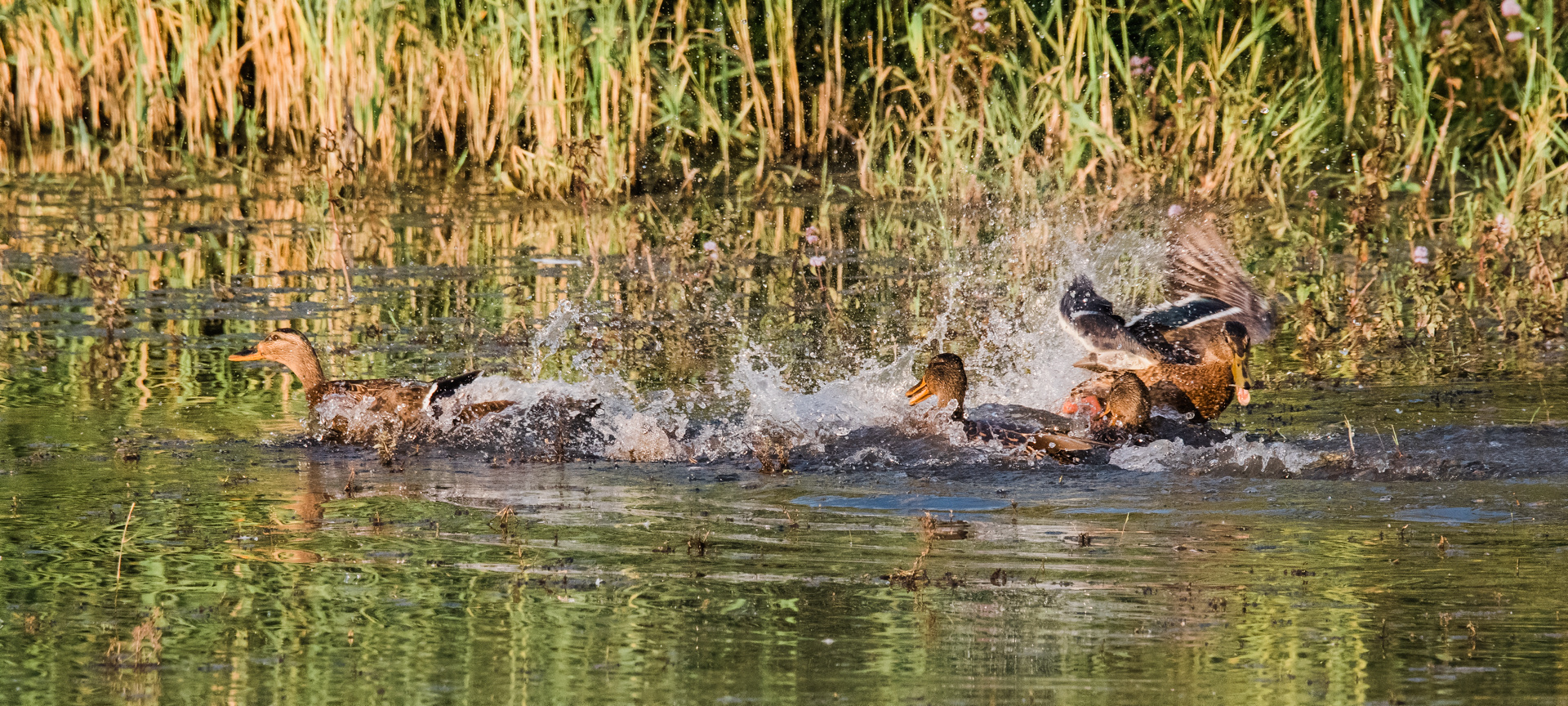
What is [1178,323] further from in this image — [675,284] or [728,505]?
[675,284]

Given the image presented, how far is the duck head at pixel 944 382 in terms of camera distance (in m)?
7.64

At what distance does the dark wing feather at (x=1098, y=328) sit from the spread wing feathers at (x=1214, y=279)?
14.5 inches

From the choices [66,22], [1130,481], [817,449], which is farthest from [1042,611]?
[66,22]

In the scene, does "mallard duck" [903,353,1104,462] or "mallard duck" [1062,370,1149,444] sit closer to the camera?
"mallard duck" [903,353,1104,462]

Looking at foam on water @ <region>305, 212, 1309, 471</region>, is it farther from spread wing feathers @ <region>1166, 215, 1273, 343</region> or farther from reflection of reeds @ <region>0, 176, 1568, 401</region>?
spread wing feathers @ <region>1166, 215, 1273, 343</region>

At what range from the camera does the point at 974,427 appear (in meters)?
7.26

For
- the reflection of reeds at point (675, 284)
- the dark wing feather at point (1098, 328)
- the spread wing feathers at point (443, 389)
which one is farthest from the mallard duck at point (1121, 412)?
the spread wing feathers at point (443, 389)

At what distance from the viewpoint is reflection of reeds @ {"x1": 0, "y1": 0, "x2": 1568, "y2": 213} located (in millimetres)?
11617

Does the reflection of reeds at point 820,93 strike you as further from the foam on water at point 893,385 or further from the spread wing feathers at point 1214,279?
the spread wing feathers at point 1214,279

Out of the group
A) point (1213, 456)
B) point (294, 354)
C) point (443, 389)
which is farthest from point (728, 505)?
point (294, 354)

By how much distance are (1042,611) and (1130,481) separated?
1932 mm

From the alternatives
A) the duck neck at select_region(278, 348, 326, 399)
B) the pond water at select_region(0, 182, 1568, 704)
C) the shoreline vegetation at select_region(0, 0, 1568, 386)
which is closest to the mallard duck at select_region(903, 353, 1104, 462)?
the pond water at select_region(0, 182, 1568, 704)

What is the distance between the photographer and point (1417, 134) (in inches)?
462

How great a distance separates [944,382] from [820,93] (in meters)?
6.53
